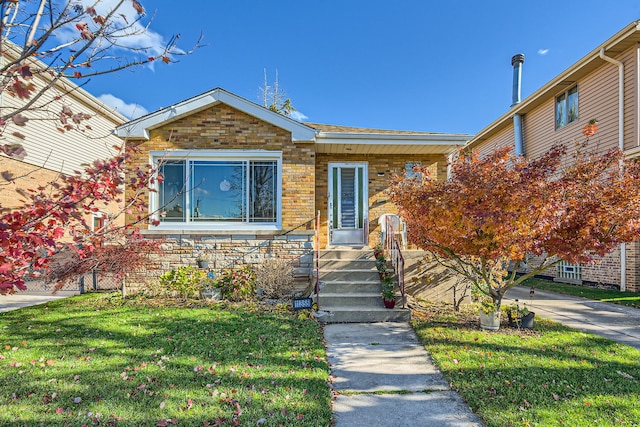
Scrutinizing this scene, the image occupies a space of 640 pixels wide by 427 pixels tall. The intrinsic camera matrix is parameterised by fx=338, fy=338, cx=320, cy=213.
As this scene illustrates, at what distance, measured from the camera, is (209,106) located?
8.23m

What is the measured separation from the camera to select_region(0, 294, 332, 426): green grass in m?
2.98

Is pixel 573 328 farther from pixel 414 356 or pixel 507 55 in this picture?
pixel 507 55

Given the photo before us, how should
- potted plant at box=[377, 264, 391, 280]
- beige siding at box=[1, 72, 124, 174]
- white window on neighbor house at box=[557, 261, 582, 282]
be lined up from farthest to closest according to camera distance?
beige siding at box=[1, 72, 124, 174], white window on neighbor house at box=[557, 261, 582, 282], potted plant at box=[377, 264, 391, 280]

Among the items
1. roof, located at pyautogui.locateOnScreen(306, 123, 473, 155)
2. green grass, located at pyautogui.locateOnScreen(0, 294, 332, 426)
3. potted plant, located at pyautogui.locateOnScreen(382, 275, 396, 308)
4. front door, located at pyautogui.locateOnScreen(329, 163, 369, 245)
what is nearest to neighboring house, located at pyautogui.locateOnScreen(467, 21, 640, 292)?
roof, located at pyautogui.locateOnScreen(306, 123, 473, 155)

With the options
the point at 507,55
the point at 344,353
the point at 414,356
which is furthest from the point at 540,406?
the point at 507,55

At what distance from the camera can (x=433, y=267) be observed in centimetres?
761

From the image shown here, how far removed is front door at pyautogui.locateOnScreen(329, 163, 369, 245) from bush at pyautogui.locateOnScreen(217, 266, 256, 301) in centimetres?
290

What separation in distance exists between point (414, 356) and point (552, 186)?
307 cm

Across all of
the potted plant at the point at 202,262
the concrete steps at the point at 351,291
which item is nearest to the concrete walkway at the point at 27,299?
the potted plant at the point at 202,262

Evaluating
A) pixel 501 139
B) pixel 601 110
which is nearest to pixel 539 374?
pixel 601 110

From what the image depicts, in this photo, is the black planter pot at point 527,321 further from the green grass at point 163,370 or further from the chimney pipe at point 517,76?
the chimney pipe at point 517,76

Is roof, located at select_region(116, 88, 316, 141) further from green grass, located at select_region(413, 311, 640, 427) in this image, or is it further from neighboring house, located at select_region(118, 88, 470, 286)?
green grass, located at select_region(413, 311, 640, 427)

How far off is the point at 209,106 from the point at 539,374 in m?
8.10

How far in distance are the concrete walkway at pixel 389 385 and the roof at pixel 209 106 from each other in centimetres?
488
